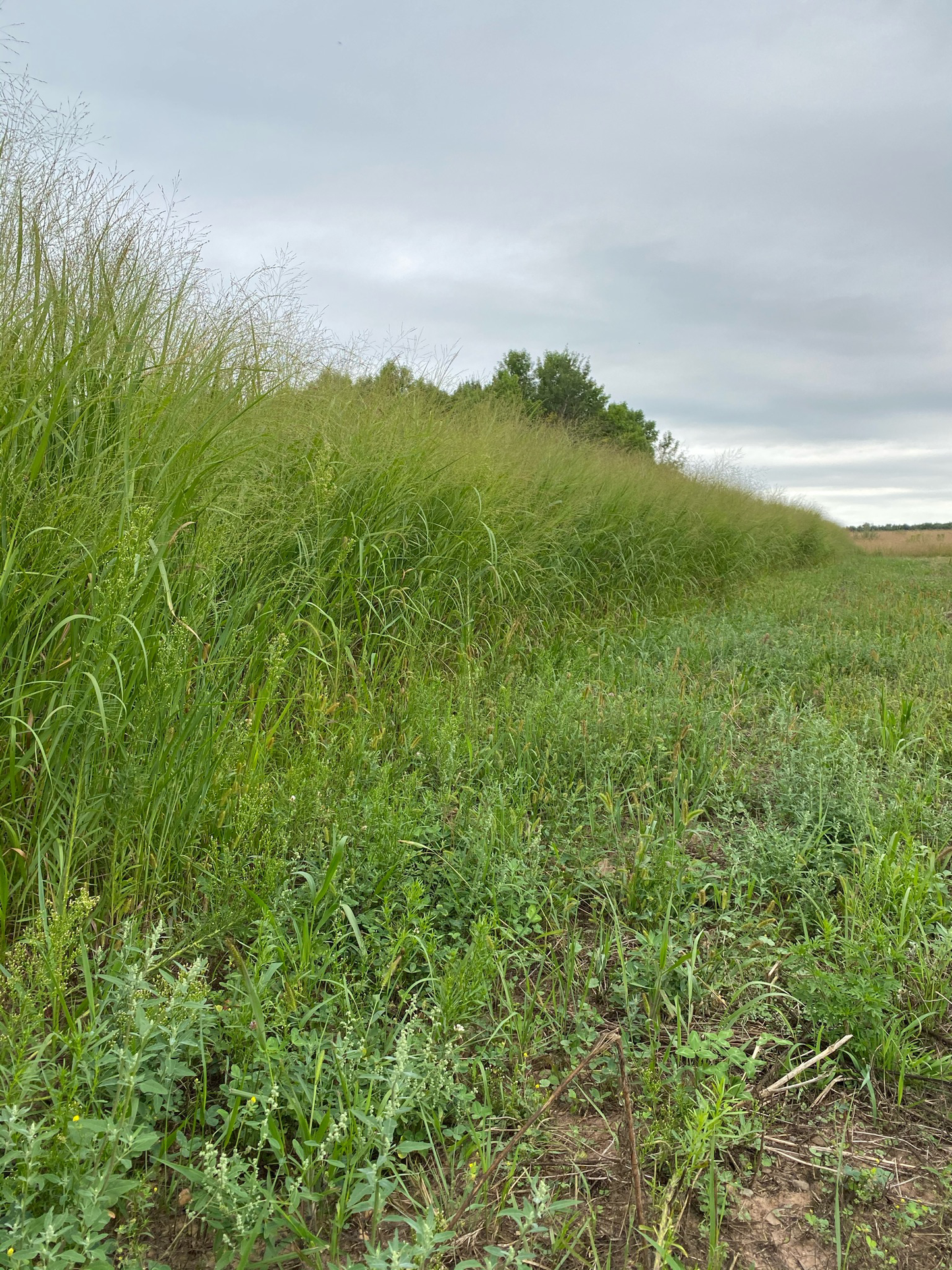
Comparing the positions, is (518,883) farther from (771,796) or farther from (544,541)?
(544,541)

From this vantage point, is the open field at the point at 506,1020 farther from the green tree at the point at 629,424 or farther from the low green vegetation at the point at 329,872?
the green tree at the point at 629,424

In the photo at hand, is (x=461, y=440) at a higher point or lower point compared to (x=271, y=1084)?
higher

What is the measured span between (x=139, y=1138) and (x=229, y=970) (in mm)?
531

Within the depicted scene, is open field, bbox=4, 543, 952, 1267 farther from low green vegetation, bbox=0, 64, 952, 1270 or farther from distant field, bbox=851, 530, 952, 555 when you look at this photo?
distant field, bbox=851, 530, 952, 555

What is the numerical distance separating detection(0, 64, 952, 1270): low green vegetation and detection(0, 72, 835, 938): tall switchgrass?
2 centimetres

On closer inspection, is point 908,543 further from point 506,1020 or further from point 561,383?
point 506,1020

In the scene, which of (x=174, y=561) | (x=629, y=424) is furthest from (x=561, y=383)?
(x=174, y=561)

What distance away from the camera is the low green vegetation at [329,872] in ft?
3.57

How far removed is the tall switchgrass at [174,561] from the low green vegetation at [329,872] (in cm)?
2

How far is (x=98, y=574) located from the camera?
65.8 inches

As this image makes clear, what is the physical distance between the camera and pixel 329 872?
1521mm

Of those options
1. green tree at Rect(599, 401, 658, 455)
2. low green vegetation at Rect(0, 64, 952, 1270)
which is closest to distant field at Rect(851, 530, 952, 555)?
green tree at Rect(599, 401, 658, 455)

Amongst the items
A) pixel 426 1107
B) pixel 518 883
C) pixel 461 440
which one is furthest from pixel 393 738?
pixel 461 440

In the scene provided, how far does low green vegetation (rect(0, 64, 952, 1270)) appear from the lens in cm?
109
